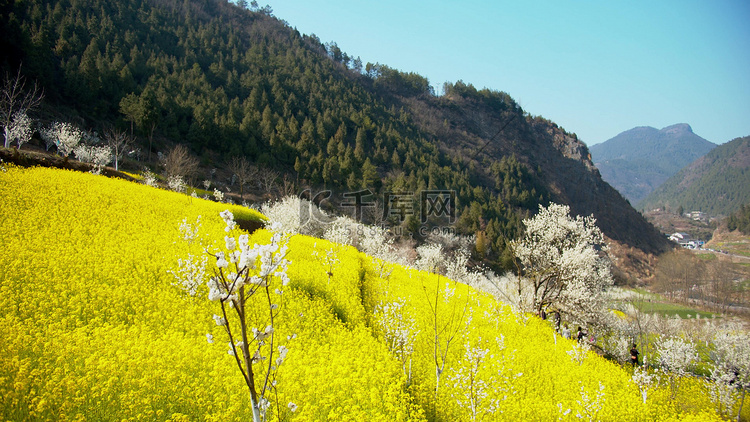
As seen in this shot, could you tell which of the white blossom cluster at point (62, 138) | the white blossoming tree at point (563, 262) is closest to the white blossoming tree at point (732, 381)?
the white blossoming tree at point (563, 262)

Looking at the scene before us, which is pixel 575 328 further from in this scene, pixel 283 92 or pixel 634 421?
pixel 283 92

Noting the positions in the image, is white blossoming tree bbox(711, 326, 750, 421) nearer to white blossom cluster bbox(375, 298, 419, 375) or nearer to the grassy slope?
the grassy slope

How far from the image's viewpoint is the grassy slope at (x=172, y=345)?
6.23m

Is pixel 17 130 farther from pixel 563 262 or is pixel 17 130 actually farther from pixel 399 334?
pixel 563 262

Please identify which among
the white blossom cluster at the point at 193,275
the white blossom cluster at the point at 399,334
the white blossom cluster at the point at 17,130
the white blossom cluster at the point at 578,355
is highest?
the white blossom cluster at the point at 17,130

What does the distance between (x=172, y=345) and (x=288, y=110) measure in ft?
289

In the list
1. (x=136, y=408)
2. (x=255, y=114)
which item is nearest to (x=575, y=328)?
(x=136, y=408)

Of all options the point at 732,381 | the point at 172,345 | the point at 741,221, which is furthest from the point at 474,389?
the point at 741,221

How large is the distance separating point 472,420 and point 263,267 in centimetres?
681

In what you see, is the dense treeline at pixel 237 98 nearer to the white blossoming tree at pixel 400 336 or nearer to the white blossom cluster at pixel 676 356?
the white blossom cluster at pixel 676 356

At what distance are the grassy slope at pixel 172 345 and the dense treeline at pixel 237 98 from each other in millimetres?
47726

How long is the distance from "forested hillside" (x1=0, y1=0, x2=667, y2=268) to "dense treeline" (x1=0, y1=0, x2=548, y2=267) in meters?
0.30

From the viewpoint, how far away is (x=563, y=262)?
19000 millimetres

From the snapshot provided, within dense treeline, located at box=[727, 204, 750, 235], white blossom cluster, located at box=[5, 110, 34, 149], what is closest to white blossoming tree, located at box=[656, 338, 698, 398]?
→ white blossom cluster, located at box=[5, 110, 34, 149]
